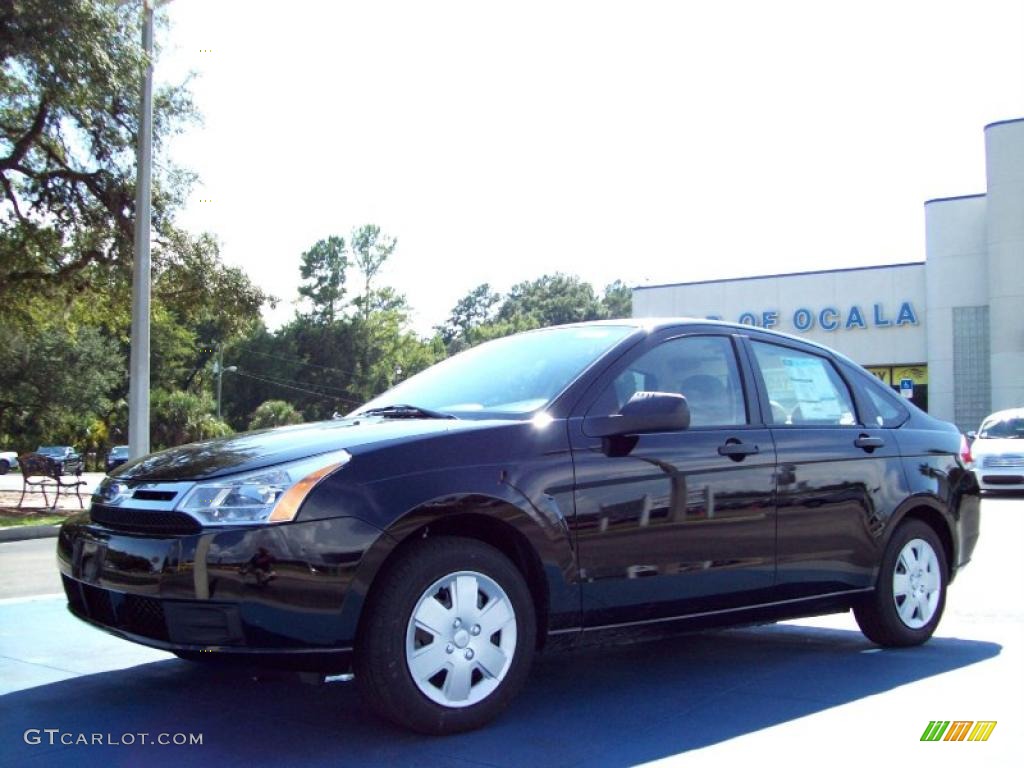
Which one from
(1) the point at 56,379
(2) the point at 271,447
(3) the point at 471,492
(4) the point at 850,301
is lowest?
(3) the point at 471,492

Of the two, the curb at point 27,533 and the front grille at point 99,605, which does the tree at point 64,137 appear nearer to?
the curb at point 27,533

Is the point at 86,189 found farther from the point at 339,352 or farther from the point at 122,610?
the point at 339,352

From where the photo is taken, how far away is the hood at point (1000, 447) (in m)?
18.5

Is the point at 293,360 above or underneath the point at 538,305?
underneath

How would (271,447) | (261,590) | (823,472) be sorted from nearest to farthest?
(261,590) → (271,447) → (823,472)

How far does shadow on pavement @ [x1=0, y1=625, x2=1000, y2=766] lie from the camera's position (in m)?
3.81

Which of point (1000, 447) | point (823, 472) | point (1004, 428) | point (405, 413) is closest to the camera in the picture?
point (405, 413)

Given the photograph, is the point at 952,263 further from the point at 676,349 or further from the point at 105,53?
the point at 676,349

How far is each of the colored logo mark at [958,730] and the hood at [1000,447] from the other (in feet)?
51.1

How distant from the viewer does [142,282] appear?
16125 millimetres

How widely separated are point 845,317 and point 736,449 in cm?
3420

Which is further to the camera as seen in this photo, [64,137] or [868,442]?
[64,137]

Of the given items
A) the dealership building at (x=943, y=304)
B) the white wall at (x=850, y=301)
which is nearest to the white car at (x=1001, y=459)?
the dealership building at (x=943, y=304)

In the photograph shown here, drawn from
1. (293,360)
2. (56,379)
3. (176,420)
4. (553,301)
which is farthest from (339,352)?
(56,379)
